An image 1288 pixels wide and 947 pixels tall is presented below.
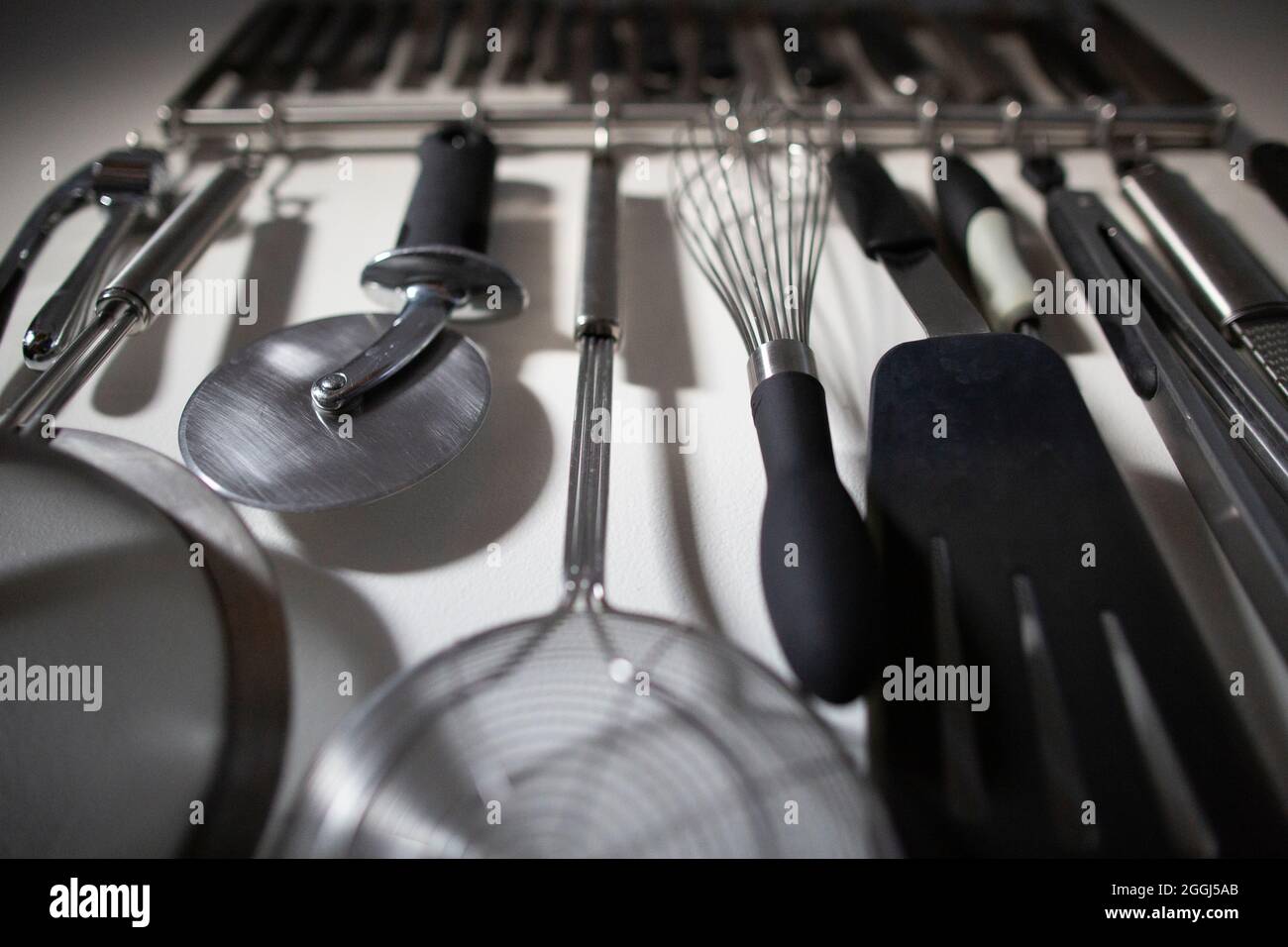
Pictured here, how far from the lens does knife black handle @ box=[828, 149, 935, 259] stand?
47cm

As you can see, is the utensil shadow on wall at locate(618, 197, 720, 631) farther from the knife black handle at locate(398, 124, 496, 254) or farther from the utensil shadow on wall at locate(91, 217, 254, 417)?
the utensil shadow on wall at locate(91, 217, 254, 417)

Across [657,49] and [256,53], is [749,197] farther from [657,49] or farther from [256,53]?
[256,53]

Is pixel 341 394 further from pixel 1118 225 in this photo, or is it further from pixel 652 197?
pixel 1118 225

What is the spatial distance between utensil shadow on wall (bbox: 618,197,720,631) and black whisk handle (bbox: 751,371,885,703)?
5 cm

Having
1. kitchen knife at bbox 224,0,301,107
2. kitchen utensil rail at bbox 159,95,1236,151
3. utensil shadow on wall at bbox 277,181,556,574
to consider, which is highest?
kitchen knife at bbox 224,0,301,107

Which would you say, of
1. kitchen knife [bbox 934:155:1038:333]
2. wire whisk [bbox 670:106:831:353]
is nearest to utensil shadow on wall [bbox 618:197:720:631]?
wire whisk [bbox 670:106:831:353]

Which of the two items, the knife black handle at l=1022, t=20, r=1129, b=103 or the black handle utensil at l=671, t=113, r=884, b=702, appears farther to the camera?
the knife black handle at l=1022, t=20, r=1129, b=103

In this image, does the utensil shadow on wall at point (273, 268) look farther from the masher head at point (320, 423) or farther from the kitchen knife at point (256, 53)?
the kitchen knife at point (256, 53)

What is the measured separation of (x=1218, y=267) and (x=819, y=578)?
32 centimetres

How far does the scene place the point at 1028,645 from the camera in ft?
0.95

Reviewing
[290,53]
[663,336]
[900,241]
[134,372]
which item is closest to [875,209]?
[900,241]

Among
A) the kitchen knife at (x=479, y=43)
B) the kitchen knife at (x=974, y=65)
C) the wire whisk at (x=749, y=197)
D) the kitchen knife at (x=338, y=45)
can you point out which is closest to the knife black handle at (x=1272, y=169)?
the kitchen knife at (x=974, y=65)

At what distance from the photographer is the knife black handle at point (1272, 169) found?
Answer: 0.52 m
